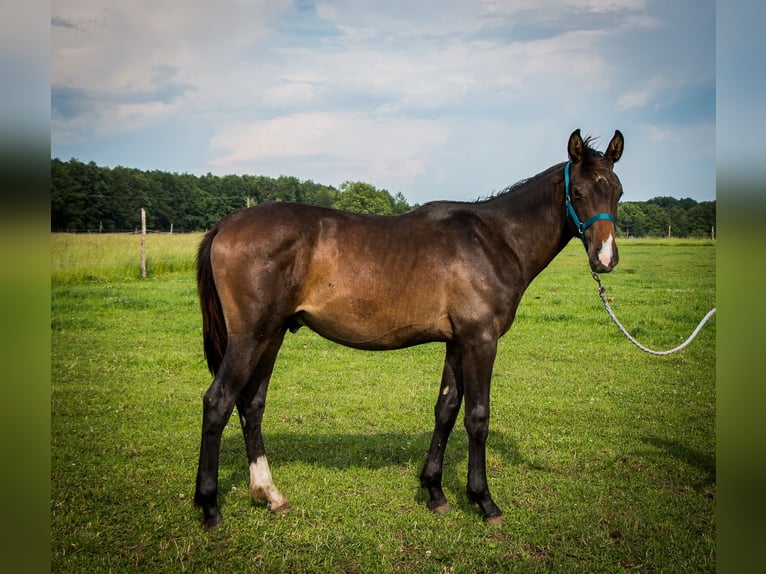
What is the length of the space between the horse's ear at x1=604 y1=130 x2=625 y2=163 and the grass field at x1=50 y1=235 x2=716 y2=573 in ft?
9.56

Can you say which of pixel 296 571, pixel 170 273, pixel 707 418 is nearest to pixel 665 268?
pixel 707 418

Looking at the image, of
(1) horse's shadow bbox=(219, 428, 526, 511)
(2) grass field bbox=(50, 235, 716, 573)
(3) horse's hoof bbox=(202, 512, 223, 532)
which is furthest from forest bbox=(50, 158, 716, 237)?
(3) horse's hoof bbox=(202, 512, 223, 532)

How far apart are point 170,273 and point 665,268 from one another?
19.9 meters

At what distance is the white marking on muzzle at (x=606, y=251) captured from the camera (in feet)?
13.6

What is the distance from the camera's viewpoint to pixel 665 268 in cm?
2275

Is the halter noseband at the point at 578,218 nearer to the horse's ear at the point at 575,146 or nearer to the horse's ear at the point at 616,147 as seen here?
the horse's ear at the point at 575,146

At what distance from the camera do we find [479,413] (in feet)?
14.4

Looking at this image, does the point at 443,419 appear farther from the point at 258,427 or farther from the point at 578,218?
the point at 578,218

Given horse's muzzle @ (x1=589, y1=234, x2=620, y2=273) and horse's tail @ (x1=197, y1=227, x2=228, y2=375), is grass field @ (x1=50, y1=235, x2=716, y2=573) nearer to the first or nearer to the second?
horse's tail @ (x1=197, y1=227, x2=228, y2=375)

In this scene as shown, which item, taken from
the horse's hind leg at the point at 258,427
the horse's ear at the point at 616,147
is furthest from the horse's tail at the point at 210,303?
the horse's ear at the point at 616,147

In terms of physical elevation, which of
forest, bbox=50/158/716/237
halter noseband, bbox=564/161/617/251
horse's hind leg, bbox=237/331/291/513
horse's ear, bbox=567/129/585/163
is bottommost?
horse's hind leg, bbox=237/331/291/513

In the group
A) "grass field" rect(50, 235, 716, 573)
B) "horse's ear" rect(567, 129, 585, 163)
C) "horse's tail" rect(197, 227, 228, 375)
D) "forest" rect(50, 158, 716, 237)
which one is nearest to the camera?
"grass field" rect(50, 235, 716, 573)

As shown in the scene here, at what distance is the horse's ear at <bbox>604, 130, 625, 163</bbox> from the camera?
4410 millimetres

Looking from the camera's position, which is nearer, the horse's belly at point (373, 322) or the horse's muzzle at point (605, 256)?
the horse's muzzle at point (605, 256)
